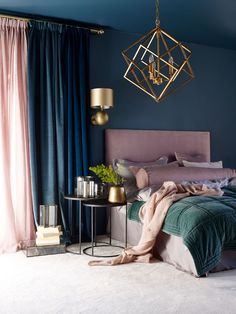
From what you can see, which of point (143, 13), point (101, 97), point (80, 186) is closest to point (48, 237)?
point (80, 186)

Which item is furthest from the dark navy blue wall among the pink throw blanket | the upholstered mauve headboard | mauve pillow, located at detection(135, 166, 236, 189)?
the pink throw blanket

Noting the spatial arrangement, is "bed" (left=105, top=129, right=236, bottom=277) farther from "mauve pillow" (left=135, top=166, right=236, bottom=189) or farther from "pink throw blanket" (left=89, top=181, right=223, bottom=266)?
"mauve pillow" (left=135, top=166, right=236, bottom=189)

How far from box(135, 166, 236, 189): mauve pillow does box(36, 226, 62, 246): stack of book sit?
3.27 feet

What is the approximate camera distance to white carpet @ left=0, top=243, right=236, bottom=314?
2594mm

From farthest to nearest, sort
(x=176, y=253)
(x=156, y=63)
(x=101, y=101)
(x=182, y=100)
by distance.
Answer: (x=182, y=100), (x=101, y=101), (x=176, y=253), (x=156, y=63)

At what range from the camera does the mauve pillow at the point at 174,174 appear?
4184 millimetres

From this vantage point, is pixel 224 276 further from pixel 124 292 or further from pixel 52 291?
pixel 52 291

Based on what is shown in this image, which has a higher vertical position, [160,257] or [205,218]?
[205,218]

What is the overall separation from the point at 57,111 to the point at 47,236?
138 cm

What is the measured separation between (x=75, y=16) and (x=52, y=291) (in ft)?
9.66

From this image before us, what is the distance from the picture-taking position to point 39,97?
4.35 metres

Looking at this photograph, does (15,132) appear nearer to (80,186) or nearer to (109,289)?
(80,186)

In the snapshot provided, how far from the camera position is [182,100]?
548 centimetres

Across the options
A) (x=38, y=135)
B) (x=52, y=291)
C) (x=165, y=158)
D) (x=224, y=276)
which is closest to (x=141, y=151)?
(x=165, y=158)
